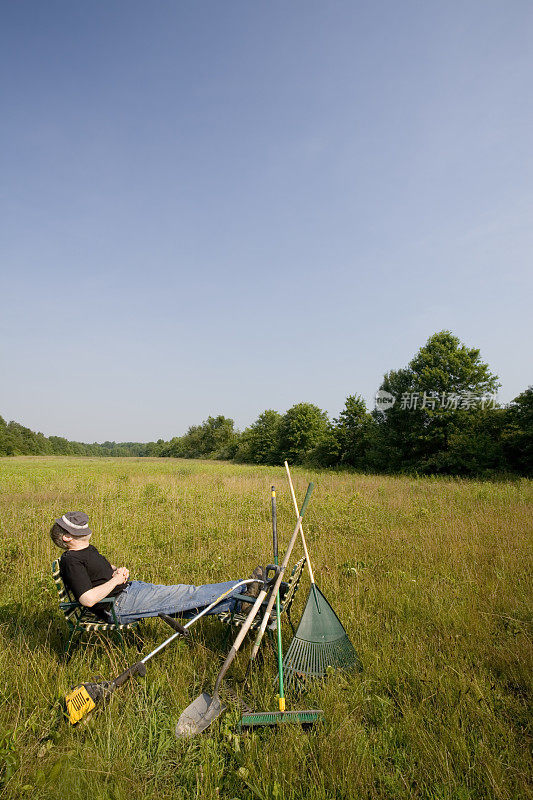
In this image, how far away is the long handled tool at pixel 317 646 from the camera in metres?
3.08

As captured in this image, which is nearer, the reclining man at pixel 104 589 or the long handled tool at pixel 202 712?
the long handled tool at pixel 202 712

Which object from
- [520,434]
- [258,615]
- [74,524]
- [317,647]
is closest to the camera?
[74,524]

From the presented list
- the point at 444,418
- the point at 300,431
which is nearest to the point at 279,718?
the point at 444,418

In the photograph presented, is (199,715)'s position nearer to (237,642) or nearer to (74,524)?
(237,642)

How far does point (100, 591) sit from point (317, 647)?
6.18 ft

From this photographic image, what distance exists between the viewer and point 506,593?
14.3 feet

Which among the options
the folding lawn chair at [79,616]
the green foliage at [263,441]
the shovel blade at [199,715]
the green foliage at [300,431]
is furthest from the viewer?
the green foliage at [263,441]

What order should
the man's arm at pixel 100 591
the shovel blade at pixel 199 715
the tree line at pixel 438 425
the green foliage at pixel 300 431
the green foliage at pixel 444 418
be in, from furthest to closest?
1. the green foliage at pixel 300 431
2. the green foliage at pixel 444 418
3. the tree line at pixel 438 425
4. the man's arm at pixel 100 591
5. the shovel blade at pixel 199 715

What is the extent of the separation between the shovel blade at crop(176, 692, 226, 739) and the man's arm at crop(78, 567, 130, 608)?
104 cm

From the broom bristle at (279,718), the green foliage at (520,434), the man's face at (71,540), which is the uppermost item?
the green foliage at (520,434)

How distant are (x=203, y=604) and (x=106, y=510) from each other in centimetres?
637

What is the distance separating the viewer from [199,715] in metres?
2.51

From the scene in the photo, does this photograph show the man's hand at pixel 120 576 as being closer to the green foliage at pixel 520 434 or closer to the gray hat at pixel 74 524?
the gray hat at pixel 74 524

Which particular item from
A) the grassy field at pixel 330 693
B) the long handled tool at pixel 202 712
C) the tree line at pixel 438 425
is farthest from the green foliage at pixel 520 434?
the long handled tool at pixel 202 712
